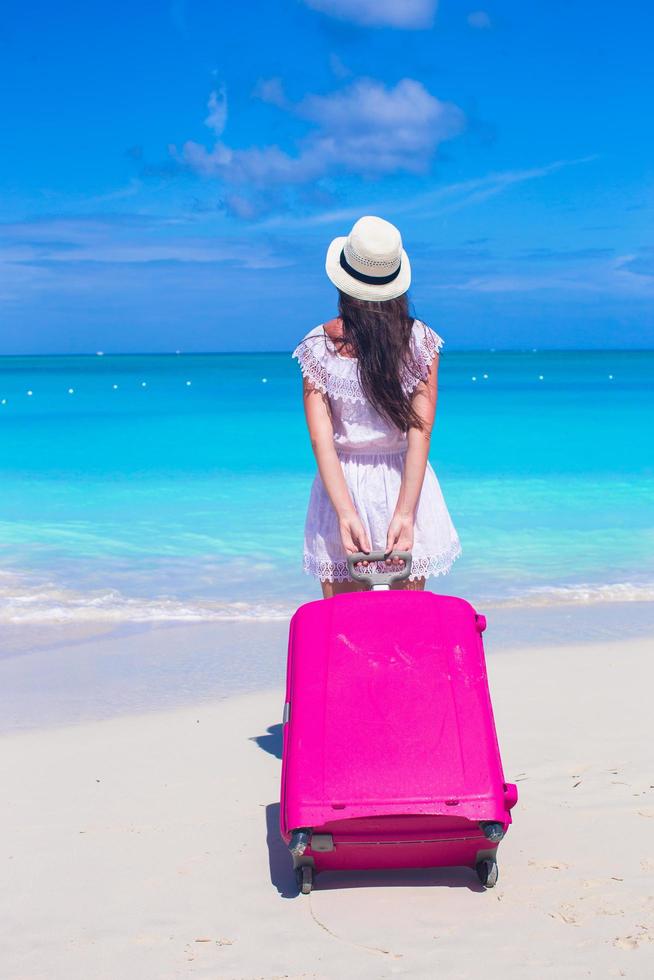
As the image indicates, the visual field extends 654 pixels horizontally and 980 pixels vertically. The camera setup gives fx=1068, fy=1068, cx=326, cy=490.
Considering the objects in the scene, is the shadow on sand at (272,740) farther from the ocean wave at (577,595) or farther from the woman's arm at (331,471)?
the ocean wave at (577,595)

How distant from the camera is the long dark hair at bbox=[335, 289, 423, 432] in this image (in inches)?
112

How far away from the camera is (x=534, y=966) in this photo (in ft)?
7.22

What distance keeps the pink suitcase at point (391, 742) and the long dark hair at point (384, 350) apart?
565mm

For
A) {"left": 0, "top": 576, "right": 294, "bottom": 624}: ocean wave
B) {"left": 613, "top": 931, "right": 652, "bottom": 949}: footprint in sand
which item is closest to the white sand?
{"left": 613, "top": 931, "right": 652, "bottom": 949}: footprint in sand

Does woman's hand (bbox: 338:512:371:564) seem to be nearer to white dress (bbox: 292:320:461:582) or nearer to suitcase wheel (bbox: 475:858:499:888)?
white dress (bbox: 292:320:461:582)

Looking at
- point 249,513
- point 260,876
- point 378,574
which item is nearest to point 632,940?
point 260,876

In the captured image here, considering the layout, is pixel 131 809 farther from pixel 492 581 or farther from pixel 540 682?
pixel 492 581

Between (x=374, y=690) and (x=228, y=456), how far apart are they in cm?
1468

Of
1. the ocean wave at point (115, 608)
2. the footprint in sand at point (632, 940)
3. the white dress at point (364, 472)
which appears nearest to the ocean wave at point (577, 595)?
the ocean wave at point (115, 608)

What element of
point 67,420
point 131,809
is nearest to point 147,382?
point 67,420

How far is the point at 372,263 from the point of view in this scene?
281 centimetres

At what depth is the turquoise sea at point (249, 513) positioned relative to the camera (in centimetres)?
640

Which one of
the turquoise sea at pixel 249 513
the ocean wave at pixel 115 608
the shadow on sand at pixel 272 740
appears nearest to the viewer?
the shadow on sand at pixel 272 740

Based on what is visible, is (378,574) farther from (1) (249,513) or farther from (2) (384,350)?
(1) (249,513)
